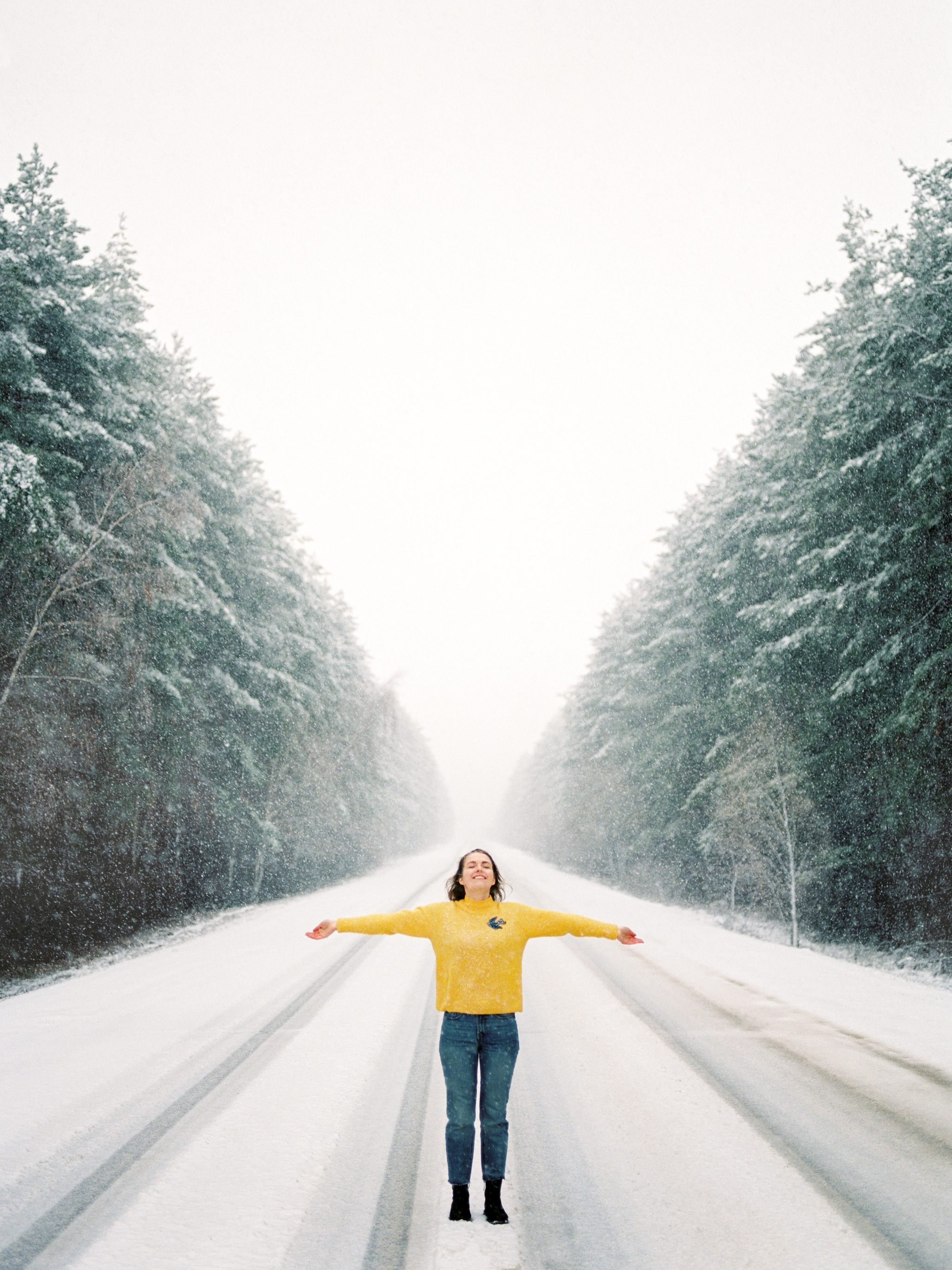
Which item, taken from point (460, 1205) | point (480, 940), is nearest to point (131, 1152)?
point (460, 1205)

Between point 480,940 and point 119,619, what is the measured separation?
10.2 m

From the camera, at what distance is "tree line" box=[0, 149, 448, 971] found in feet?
36.4

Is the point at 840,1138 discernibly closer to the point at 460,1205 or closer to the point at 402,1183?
the point at 460,1205

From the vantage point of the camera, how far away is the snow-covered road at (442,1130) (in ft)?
10.1

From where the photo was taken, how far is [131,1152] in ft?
12.9

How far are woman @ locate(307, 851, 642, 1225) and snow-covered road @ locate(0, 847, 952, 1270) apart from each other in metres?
0.24

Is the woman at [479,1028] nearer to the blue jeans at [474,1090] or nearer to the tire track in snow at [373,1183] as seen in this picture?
the blue jeans at [474,1090]

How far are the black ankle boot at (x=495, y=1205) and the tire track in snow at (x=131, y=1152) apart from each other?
1.97 meters

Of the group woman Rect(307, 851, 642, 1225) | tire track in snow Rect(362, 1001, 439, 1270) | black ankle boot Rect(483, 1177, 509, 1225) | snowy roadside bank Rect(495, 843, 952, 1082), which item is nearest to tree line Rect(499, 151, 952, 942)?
snowy roadside bank Rect(495, 843, 952, 1082)

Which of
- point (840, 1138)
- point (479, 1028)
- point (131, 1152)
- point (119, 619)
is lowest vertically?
point (131, 1152)

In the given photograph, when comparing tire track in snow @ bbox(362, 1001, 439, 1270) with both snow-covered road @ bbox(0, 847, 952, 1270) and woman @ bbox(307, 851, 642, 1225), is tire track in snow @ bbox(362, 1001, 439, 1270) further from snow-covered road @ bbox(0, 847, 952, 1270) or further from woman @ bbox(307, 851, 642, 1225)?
woman @ bbox(307, 851, 642, 1225)

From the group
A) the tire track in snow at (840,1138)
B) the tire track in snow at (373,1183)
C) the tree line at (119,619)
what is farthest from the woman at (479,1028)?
the tree line at (119,619)

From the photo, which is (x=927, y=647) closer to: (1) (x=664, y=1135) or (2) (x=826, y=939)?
(2) (x=826, y=939)

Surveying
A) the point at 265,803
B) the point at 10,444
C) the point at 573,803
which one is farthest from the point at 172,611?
the point at 573,803
